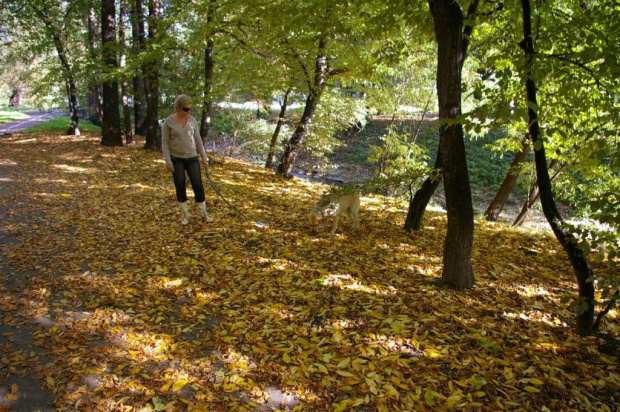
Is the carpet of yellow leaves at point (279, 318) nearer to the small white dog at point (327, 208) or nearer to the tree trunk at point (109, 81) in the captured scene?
the small white dog at point (327, 208)

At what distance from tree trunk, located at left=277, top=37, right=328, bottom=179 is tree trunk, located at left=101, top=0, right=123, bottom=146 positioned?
19.1 feet

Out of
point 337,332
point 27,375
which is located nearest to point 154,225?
point 27,375

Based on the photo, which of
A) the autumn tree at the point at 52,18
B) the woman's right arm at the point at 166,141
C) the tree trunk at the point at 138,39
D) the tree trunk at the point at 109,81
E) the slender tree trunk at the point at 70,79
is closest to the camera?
the woman's right arm at the point at 166,141

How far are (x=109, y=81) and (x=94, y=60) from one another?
71.4 inches

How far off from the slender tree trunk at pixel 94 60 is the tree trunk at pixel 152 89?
5.66 feet

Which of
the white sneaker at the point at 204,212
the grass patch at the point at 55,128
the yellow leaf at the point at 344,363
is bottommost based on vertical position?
the yellow leaf at the point at 344,363

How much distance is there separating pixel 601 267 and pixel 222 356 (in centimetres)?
605

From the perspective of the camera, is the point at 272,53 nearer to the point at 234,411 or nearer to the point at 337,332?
the point at 337,332

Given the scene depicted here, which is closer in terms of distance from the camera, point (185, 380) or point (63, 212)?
point (185, 380)

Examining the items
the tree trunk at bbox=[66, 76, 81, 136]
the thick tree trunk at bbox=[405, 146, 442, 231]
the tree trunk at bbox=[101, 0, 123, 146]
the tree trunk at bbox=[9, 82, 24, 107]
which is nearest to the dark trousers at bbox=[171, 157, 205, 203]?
the thick tree trunk at bbox=[405, 146, 442, 231]

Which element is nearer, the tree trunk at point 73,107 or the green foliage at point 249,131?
the tree trunk at point 73,107

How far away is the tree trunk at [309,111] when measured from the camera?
10.1 metres

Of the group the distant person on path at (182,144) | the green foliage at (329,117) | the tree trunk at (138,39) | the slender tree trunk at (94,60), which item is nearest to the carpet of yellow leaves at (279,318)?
the distant person on path at (182,144)

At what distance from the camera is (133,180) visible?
9.48 metres
